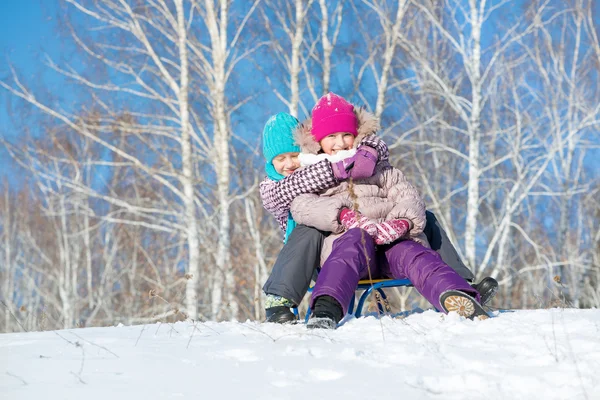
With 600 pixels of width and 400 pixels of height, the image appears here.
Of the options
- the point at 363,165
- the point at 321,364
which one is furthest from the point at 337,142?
the point at 321,364

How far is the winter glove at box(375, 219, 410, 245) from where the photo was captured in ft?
10.9

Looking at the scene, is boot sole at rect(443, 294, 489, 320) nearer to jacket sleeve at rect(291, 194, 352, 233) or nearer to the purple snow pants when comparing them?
the purple snow pants

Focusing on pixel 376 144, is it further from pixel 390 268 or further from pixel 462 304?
pixel 462 304

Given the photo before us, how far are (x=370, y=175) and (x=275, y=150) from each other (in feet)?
2.75

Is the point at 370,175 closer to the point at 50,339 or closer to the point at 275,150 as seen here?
the point at 275,150

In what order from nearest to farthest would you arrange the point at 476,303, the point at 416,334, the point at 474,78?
the point at 416,334 < the point at 476,303 < the point at 474,78

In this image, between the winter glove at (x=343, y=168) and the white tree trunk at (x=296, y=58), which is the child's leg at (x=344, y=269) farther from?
the white tree trunk at (x=296, y=58)

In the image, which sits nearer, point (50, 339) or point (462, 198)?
point (50, 339)

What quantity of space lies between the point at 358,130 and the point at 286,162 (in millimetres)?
553

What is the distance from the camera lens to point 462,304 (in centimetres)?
295

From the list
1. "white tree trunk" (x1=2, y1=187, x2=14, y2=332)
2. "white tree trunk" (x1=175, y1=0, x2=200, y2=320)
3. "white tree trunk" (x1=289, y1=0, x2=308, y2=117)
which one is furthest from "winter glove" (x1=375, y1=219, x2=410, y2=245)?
"white tree trunk" (x1=2, y1=187, x2=14, y2=332)

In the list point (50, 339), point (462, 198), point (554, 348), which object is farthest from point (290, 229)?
point (462, 198)

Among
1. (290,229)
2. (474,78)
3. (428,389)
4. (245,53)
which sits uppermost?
(245,53)

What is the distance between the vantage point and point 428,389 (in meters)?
1.79
